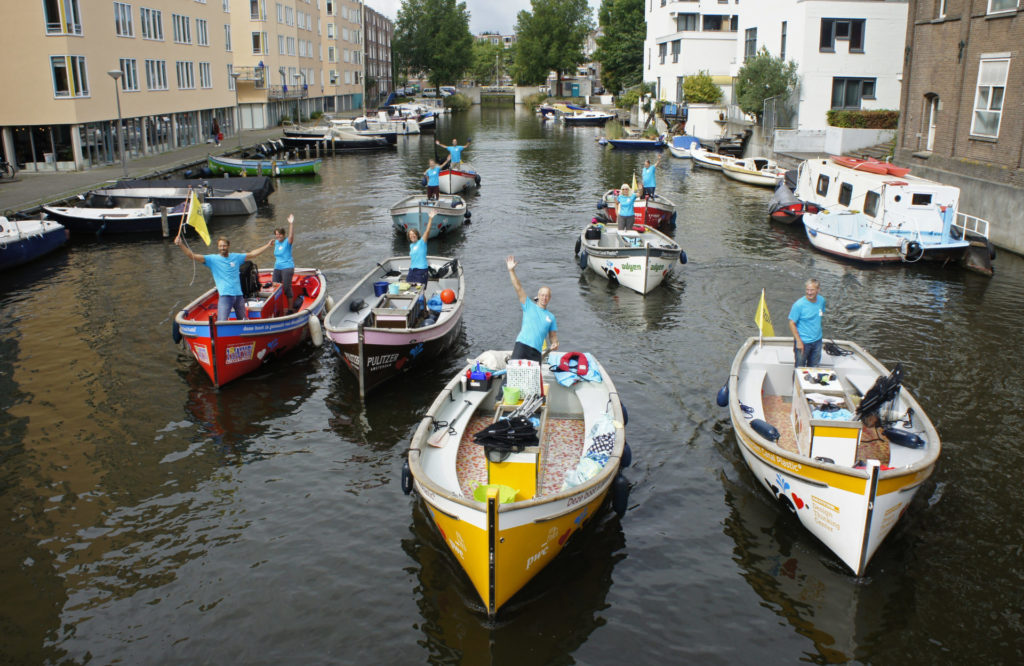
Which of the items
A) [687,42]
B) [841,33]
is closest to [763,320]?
[841,33]

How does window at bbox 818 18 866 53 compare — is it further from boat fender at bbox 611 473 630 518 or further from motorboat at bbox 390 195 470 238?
boat fender at bbox 611 473 630 518

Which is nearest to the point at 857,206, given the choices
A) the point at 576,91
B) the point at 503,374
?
the point at 503,374

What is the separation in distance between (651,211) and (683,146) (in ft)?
86.9

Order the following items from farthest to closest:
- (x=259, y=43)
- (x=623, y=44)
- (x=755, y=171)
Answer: (x=623, y=44)
(x=259, y=43)
(x=755, y=171)

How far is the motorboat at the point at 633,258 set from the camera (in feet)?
71.1

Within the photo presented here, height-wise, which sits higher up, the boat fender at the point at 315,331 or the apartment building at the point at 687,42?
the apartment building at the point at 687,42

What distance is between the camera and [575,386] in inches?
499

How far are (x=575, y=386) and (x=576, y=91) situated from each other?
12156cm

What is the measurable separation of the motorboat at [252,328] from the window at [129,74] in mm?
27688

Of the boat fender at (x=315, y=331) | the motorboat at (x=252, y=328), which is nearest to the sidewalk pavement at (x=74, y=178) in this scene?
the motorboat at (x=252, y=328)

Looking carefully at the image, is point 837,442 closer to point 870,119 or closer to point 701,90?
point 870,119

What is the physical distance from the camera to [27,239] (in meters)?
24.6

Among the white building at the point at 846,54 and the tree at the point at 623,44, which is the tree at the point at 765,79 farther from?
the tree at the point at 623,44

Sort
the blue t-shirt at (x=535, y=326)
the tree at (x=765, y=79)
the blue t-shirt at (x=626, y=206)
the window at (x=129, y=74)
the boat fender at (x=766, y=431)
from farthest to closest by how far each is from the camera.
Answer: the tree at (x=765, y=79)
the window at (x=129, y=74)
the blue t-shirt at (x=626, y=206)
the blue t-shirt at (x=535, y=326)
the boat fender at (x=766, y=431)
